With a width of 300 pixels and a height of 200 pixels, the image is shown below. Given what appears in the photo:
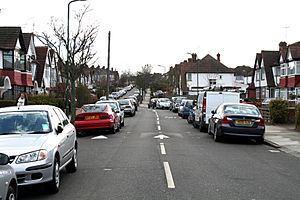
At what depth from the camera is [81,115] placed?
68.2 feet

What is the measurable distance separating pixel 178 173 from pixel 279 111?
1790 cm

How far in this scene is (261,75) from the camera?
64.5 m

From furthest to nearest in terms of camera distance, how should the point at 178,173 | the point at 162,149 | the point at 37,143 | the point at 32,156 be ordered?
the point at 162,149 < the point at 178,173 < the point at 37,143 < the point at 32,156

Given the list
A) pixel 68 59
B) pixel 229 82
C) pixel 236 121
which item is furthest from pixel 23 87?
pixel 229 82

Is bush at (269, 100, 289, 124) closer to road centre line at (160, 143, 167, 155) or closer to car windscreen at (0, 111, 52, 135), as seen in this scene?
road centre line at (160, 143, 167, 155)

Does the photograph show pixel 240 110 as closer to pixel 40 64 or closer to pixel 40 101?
pixel 40 101

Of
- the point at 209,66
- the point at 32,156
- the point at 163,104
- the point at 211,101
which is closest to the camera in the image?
the point at 32,156

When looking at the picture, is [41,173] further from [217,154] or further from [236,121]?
[236,121]

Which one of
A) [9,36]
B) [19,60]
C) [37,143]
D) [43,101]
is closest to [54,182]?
[37,143]

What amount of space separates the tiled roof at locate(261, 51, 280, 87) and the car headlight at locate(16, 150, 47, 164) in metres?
55.1

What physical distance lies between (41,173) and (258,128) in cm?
1124

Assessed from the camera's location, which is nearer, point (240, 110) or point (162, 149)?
point (162, 149)

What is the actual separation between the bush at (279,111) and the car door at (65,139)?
18.4 metres

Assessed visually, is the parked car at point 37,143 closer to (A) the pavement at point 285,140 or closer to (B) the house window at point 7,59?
(A) the pavement at point 285,140
